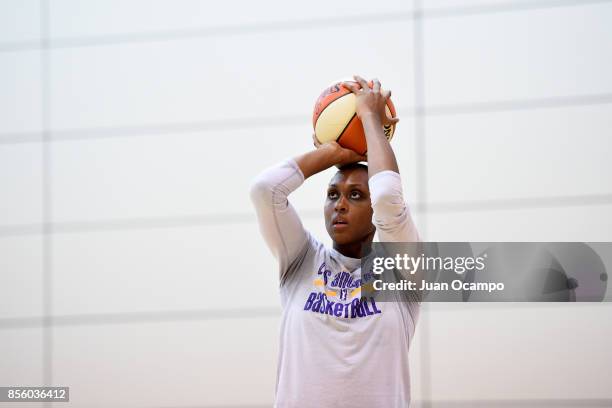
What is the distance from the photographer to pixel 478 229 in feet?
9.53

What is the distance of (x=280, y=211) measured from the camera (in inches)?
66.6

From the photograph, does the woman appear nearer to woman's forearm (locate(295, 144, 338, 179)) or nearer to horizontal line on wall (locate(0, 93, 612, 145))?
woman's forearm (locate(295, 144, 338, 179))

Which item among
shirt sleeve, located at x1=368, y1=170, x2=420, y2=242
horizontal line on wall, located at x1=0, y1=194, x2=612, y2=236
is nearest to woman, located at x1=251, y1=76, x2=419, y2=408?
shirt sleeve, located at x1=368, y1=170, x2=420, y2=242

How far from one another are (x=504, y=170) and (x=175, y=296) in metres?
1.42

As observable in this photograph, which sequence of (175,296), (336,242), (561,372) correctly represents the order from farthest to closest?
(175,296)
(561,372)
(336,242)

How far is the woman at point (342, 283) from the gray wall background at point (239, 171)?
4.03 ft

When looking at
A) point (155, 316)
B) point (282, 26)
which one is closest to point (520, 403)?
point (155, 316)

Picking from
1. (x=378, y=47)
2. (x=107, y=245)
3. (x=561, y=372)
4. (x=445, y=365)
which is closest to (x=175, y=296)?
(x=107, y=245)

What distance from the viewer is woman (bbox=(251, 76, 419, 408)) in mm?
1584

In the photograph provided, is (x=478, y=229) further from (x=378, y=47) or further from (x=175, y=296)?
(x=175, y=296)

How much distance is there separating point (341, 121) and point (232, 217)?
4.50ft

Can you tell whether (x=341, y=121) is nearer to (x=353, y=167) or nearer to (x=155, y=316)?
(x=353, y=167)

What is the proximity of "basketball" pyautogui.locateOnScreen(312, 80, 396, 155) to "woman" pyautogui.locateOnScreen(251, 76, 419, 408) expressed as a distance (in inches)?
1.0

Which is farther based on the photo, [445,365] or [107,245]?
[107,245]
